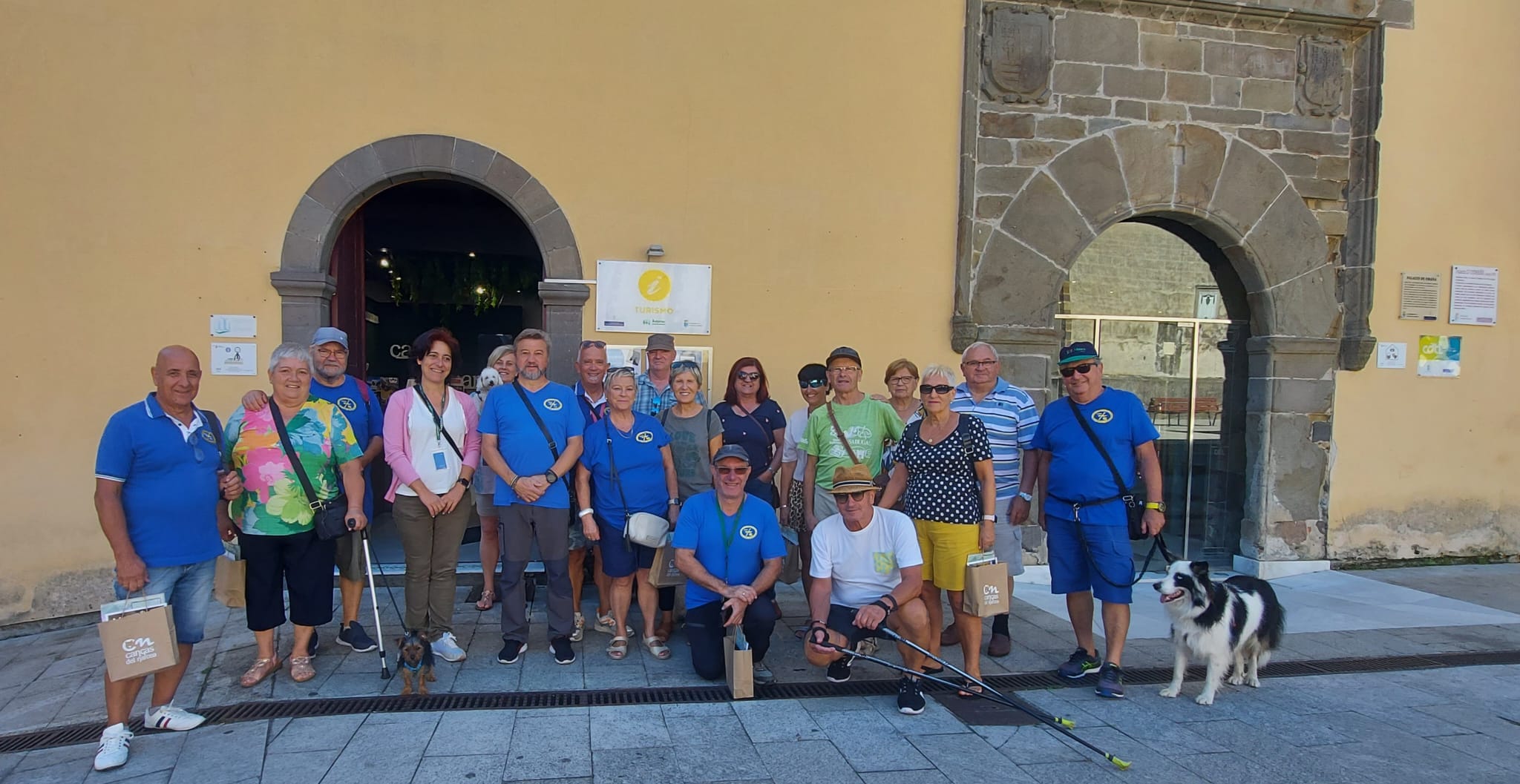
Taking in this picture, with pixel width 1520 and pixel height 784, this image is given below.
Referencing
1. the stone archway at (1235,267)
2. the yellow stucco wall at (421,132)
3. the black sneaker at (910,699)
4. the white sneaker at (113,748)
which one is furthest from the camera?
the stone archway at (1235,267)

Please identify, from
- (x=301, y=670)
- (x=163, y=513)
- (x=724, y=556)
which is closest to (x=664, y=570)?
(x=724, y=556)

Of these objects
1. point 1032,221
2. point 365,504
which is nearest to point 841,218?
point 1032,221

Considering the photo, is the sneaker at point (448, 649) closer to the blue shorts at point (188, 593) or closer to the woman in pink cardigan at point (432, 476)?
the woman in pink cardigan at point (432, 476)

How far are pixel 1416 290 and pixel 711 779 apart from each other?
7350mm

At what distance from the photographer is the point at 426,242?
29.8ft

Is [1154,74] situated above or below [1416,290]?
above

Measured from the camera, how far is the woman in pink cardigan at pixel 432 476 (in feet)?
13.9

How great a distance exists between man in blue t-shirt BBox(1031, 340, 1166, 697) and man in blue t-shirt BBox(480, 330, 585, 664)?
2.55 m

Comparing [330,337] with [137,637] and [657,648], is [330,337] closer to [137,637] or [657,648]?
[137,637]

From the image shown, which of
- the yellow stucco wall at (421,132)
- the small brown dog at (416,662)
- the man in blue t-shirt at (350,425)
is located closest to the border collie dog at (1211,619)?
the yellow stucco wall at (421,132)

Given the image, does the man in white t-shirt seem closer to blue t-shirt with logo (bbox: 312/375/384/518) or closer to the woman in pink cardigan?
the woman in pink cardigan

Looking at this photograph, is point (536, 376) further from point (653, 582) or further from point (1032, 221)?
point (1032, 221)

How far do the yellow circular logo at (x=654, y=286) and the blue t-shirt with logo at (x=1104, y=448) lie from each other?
9.85 feet

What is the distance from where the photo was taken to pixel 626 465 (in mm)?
4488
